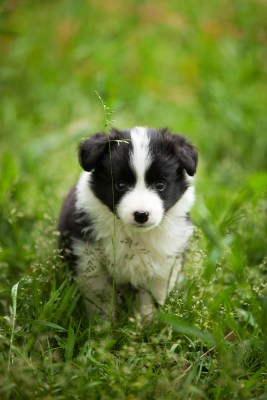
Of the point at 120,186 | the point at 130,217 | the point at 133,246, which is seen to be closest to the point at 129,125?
the point at 133,246

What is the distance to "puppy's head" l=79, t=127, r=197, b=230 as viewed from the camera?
11.0ft

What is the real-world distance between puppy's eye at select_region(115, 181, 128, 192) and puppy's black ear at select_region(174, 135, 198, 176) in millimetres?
421

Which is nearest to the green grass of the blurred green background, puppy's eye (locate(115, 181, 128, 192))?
the blurred green background

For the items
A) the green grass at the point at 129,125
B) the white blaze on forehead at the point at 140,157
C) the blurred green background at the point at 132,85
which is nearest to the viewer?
the green grass at the point at 129,125

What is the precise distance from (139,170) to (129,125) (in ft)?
10.1

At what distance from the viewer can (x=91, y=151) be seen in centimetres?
354

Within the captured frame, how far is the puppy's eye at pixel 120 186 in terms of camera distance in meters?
3.48

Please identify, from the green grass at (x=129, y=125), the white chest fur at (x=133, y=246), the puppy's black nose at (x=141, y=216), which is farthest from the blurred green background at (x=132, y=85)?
the puppy's black nose at (x=141, y=216)

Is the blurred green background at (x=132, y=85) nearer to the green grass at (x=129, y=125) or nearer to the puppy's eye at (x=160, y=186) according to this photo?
the green grass at (x=129, y=125)

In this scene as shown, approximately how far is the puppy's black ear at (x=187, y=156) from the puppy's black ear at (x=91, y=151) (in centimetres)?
49

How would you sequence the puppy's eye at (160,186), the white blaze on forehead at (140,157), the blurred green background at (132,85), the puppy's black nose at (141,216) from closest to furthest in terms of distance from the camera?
the puppy's black nose at (141,216)
the white blaze on forehead at (140,157)
the puppy's eye at (160,186)
the blurred green background at (132,85)

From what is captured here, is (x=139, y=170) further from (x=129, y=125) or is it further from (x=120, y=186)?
(x=129, y=125)

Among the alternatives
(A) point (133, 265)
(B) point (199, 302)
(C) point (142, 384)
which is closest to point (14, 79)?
(A) point (133, 265)

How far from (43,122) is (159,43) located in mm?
2945
